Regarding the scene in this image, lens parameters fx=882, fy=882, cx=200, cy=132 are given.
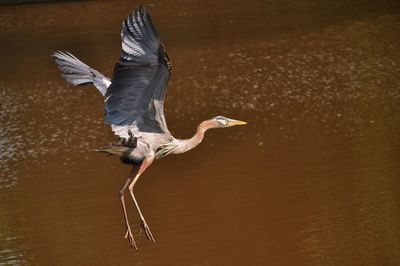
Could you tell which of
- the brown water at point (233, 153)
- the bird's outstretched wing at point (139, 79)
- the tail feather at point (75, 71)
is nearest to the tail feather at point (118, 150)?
the bird's outstretched wing at point (139, 79)

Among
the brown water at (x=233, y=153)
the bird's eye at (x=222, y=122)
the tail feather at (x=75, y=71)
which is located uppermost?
the tail feather at (x=75, y=71)

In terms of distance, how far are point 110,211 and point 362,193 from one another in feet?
9.73

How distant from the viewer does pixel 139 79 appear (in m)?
7.43

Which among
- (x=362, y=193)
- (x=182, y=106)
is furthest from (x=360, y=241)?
(x=182, y=106)

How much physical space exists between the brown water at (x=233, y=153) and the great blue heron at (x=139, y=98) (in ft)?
4.75

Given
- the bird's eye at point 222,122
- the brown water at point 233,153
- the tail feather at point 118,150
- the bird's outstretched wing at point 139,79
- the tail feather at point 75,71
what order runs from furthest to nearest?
the brown water at point 233,153 < the tail feather at point 75,71 < the bird's eye at point 222,122 < the tail feather at point 118,150 < the bird's outstretched wing at point 139,79

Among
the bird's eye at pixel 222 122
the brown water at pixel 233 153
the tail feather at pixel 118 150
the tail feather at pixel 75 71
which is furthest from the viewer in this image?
the brown water at pixel 233 153

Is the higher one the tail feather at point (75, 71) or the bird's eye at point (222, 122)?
the tail feather at point (75, 71)

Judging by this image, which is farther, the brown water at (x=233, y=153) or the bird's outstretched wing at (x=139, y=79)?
the brown water at (x=233, y=153)

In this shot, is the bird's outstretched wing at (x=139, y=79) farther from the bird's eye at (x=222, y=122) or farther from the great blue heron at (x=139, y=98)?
the bird's eye at (x=222, y=122)

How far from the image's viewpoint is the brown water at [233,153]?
941 centimetres

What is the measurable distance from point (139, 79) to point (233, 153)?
4686 millimetres

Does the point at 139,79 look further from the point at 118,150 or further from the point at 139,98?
the point at 118,150

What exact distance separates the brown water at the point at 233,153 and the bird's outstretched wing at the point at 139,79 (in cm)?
189
